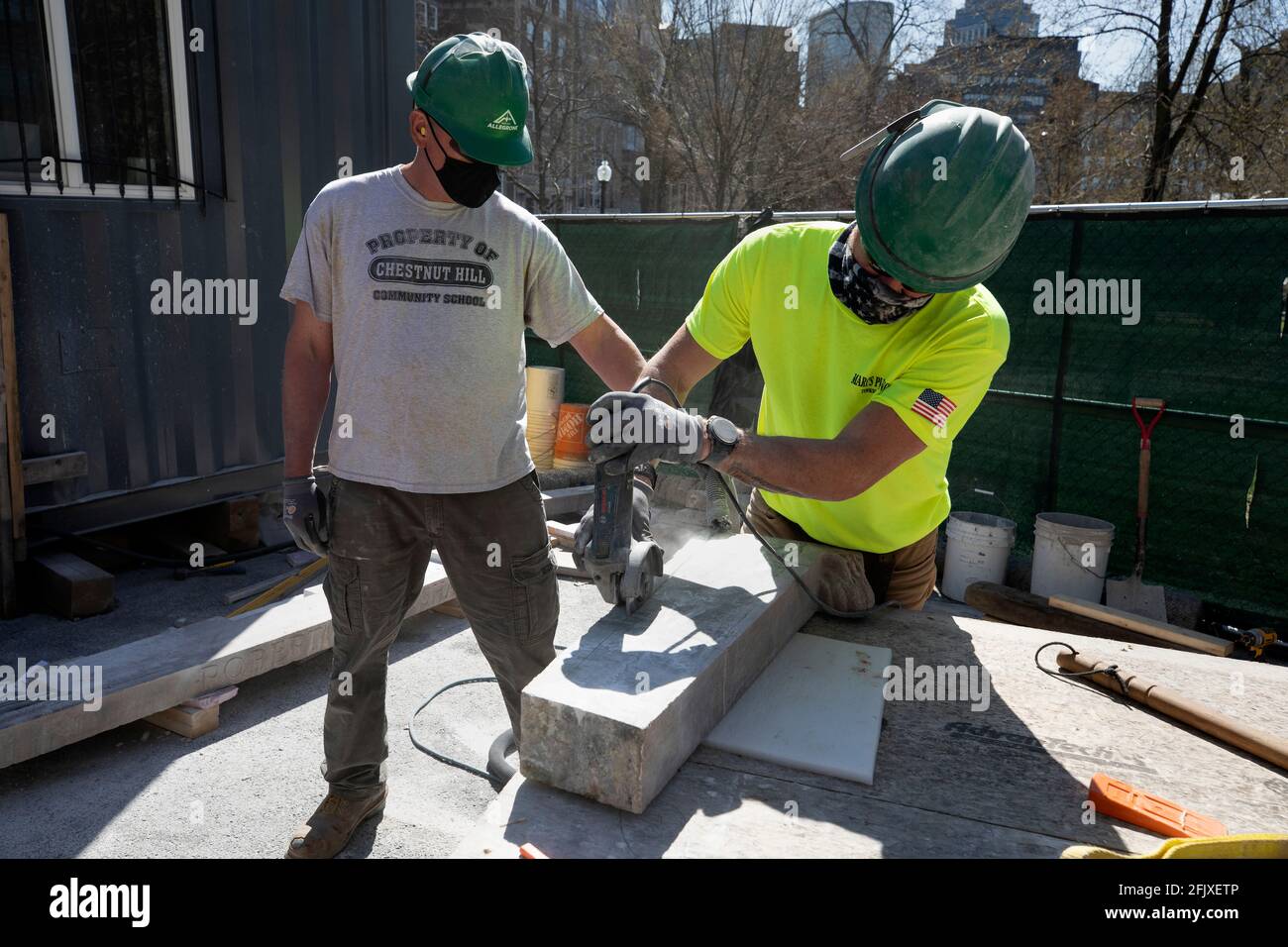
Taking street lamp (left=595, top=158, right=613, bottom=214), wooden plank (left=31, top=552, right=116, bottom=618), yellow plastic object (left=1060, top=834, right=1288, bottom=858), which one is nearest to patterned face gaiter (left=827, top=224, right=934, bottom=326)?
yellow plastic object (left=1060, top=834, right=1288, bottom=858)

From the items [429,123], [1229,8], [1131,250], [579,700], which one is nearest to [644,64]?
[1229,8]

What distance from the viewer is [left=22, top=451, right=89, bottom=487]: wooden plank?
176 inches

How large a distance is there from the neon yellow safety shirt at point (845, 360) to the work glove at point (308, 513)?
1278 mm

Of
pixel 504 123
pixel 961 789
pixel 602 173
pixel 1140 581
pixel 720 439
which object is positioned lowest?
pixel 1140 581

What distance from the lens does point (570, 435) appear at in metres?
7.90

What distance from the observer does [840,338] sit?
103 inches

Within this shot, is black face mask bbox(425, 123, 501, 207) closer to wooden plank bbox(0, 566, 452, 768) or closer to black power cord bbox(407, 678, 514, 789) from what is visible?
black power cord bbox(407, 678, 514, 789)

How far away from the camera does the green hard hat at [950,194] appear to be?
2.03 meters

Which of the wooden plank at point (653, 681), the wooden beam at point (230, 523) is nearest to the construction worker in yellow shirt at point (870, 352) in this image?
the wooden plank at point (653, 681)

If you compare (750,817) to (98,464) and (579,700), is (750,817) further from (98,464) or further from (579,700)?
(98,464)

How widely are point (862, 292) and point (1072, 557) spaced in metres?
4.02

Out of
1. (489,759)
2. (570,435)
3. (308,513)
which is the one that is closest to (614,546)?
(308,513)

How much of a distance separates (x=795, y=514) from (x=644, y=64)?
17.3m

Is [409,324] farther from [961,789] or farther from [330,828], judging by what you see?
[961,789]
